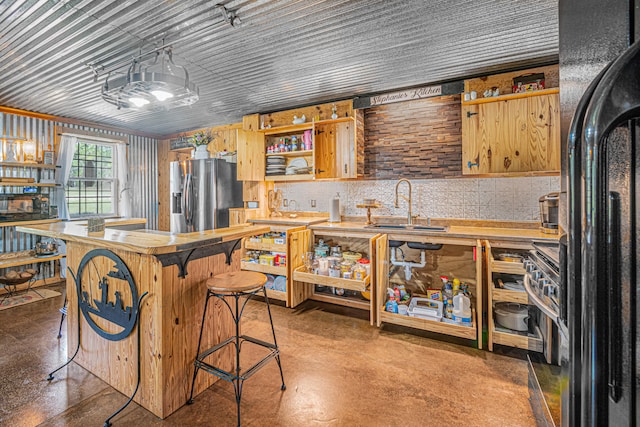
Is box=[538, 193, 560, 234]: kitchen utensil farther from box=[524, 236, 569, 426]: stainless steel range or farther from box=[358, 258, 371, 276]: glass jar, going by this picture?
box=[358, 258, 371, 276]: glass jar

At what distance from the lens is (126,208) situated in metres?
5.47

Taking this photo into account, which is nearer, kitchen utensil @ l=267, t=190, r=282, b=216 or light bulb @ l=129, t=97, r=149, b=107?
light bulb @ l=129, t=97, r=149, b=107

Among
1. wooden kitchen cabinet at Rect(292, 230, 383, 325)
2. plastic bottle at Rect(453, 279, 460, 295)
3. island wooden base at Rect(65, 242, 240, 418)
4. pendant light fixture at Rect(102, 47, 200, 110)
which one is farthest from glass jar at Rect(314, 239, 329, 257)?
pendant light fixture at Rect(102, 47, 200, 110)

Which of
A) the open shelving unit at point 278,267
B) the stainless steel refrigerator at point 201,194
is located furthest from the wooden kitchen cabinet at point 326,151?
the open shelving unit at point 278,267

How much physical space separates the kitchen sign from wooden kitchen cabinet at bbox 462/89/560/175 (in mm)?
269

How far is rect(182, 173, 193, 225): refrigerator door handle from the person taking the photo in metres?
4.39

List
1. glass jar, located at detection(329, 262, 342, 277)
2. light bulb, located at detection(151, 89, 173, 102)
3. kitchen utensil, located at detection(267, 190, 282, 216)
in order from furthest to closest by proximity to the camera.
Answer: kitchen utensil, located at detection(267, 190, 282, 216)
glass jar, located at detection(329, 262, 342, 277)
light bulb, located at detection(151, 89, 173, 102)

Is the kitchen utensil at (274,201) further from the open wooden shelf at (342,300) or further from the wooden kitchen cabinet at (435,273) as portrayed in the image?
the wooden kitchen cabinet at (435,273)

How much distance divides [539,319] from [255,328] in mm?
2412

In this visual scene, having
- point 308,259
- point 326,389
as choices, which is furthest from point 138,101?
point 326,389

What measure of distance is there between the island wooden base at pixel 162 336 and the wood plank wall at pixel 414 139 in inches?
94.6

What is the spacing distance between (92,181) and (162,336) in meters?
4.73

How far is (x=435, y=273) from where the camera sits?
Result: 3438 millimetres

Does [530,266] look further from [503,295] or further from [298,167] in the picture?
[298,167]
